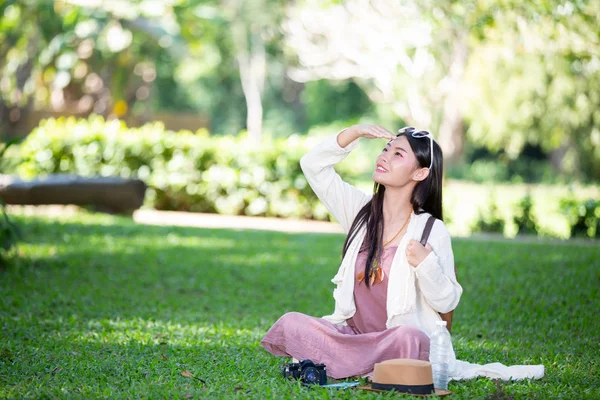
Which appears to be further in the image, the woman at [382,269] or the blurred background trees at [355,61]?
the blurred background trees at [355,61]

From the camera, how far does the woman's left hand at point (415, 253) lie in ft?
14.3

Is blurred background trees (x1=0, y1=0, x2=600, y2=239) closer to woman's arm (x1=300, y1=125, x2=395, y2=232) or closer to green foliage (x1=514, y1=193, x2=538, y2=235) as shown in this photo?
green foliage (x1=514, y1=193, x2=538, y2=235)

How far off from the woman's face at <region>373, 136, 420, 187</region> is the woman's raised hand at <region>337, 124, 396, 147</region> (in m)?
0.10

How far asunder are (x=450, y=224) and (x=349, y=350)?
10.6 meters

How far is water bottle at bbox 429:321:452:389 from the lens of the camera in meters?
4.43

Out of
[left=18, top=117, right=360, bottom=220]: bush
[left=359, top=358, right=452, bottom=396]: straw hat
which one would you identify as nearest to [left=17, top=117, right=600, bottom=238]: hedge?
[left=18, top=117, right=360, bottom=220]: bush

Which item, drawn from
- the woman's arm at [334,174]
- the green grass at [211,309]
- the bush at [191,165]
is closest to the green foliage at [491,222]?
the green grass at [211,309]

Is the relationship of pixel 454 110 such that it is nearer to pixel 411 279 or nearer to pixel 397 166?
pixel 397 166

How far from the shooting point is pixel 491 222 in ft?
46.0

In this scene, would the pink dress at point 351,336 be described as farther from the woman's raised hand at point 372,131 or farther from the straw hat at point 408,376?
the woman's raised hand at point 372,131

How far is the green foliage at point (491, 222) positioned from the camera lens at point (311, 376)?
972cm

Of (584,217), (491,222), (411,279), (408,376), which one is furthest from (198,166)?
(408,376)

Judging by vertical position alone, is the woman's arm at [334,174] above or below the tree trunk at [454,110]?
below

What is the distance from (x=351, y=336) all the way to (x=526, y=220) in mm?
9619
